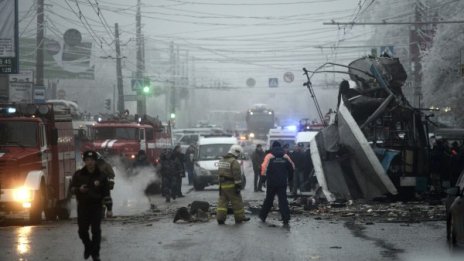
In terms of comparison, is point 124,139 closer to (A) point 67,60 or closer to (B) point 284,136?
(B) point 284,136

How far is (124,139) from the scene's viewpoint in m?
33.7

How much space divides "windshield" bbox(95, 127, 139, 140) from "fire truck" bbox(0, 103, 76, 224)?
10.8m

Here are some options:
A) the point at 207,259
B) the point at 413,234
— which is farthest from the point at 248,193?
the point at 207,259

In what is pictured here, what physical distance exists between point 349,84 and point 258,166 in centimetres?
875

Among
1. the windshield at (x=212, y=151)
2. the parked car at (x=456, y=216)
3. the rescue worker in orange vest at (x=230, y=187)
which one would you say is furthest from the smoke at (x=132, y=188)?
the parked car at (x=456, y=216)

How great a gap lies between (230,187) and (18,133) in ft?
16.7

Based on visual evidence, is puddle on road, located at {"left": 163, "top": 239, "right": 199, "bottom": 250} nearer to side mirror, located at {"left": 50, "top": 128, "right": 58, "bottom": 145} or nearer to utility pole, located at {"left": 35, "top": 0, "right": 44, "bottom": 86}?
side mirror, located at {"left": 50, "top": 128, "right": 58, "bottom": 145}

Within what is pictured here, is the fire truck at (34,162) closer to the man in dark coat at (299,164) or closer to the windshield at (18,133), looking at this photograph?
the windshield at (18,133)

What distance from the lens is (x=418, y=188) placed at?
80.7 ft

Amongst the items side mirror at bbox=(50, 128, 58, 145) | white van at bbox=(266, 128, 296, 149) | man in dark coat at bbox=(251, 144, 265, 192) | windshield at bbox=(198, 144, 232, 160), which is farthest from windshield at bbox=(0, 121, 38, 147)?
white van at bbox=(266, 128, 296, 149)

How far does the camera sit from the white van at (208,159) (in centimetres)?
3631

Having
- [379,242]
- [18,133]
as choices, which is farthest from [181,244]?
[18,133]

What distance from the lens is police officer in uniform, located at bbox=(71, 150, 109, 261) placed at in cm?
1241

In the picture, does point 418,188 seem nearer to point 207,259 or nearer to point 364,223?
point 364,223
